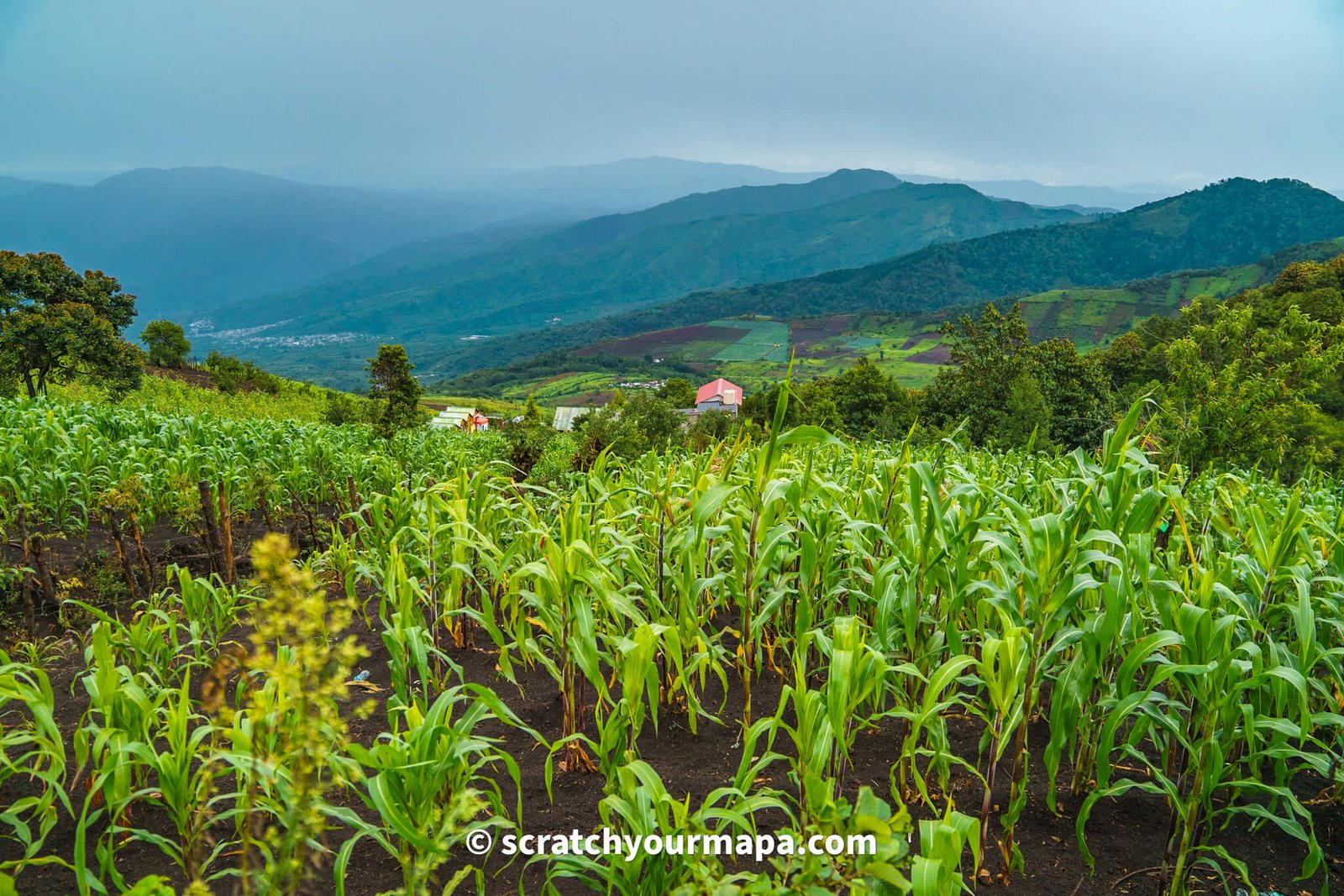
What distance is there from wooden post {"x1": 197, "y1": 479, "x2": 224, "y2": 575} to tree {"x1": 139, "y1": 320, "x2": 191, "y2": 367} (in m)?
44.5

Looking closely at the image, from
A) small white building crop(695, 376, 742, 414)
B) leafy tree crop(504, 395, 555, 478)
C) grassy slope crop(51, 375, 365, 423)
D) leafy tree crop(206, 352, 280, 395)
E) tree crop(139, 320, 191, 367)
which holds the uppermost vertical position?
tree crop(139, 320, 191, 367)

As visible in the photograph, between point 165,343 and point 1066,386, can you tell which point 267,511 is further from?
point 165,343

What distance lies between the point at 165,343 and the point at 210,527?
46311 millimetres

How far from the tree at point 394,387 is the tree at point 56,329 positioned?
8.35m

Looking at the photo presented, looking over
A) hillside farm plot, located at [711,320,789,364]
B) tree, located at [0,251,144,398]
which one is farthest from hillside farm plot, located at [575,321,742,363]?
tree, located at [0,251,144,398]

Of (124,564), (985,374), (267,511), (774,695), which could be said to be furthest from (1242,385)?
(985,374)

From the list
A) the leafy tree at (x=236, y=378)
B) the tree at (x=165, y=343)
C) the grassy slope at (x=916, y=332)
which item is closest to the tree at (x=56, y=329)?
the leafy tree at (x=236, y=378)

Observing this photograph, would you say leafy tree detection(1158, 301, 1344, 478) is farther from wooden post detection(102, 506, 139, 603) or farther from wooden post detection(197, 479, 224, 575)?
wooden post detection(102, 506, 139, 603)

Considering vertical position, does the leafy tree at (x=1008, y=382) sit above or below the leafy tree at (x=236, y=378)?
below

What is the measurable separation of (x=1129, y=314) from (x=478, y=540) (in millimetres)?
147299

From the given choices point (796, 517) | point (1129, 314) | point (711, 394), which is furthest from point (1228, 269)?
point (796, 517)

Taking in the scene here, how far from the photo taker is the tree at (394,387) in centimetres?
1362

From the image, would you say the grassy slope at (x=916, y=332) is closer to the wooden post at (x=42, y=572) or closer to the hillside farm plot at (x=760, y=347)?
the hillside farm plot at (x=760, y=347)

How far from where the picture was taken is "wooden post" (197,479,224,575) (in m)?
5.82
